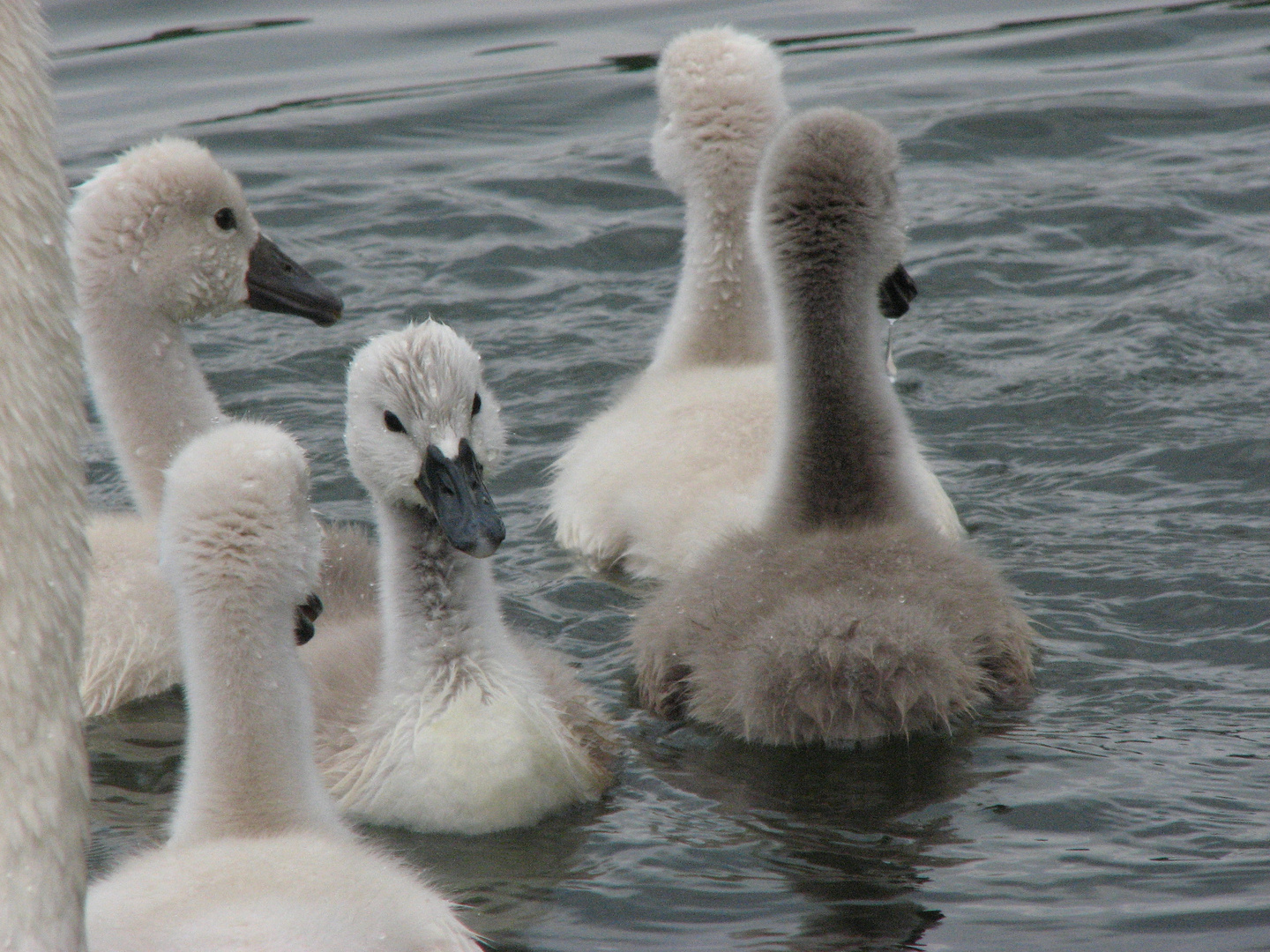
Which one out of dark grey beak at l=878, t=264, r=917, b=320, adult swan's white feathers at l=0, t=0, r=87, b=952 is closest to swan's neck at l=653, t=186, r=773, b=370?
dark grey beak at l=878, t=264, r=917, b=320

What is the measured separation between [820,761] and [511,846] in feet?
2.79

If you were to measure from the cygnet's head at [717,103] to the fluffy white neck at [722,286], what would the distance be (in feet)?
0.16

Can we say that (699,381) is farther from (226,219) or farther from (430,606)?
(430,606)

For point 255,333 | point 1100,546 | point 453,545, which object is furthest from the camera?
point 255,333

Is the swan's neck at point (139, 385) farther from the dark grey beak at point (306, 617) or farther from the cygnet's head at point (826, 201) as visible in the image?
the cygnet's head at point (826, 201)

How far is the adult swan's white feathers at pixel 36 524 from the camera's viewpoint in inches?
83.0

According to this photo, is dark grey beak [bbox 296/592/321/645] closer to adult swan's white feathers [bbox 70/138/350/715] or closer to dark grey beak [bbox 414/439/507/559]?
dark grey beak [bbox 414/439/507/559]

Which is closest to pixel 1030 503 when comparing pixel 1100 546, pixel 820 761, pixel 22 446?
pixel 1100 546

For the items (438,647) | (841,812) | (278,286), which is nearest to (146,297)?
(278,286)

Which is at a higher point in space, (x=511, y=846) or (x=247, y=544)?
(x=247, y=544)

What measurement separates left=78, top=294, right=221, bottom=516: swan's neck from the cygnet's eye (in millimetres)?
360

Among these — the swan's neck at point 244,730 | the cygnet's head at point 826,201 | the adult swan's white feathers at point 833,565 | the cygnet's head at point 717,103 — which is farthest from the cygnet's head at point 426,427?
the cygnet's head at point 717,103

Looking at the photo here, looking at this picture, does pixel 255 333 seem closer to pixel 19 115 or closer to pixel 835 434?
pixel 835 434

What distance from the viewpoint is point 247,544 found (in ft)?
12.8
